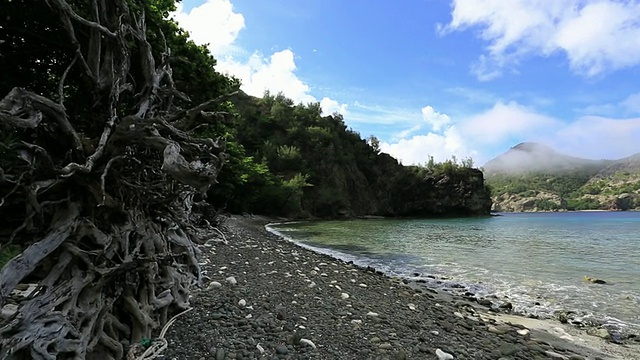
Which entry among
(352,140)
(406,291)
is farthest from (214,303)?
(352,140)

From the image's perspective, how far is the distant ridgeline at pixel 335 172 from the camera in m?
68.0

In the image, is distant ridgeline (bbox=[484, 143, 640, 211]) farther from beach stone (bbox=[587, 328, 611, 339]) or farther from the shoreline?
beach stone (bbox=[587, 328, 611, 339])

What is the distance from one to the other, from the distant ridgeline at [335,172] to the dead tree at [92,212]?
1880 inches

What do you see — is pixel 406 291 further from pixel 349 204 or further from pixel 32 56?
pixel 349 204

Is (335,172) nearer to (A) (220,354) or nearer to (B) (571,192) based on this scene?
(A) (220,354)

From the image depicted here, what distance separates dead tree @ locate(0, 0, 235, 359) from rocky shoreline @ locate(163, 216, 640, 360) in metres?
0.76

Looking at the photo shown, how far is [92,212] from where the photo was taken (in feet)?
12.6

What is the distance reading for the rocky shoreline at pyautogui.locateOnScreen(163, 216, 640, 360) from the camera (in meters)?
4.41

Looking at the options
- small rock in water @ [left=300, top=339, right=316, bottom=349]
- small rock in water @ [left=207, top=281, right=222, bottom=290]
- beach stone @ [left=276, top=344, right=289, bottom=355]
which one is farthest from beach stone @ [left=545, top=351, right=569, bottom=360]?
small rock in water @ [left=207, top=281, right=222, bottom=290]

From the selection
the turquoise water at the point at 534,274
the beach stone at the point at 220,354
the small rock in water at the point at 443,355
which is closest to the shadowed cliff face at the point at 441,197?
the turquoise water at the point at 534,274

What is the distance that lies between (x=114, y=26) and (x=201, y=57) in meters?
9.09

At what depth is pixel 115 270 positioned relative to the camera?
134 inches

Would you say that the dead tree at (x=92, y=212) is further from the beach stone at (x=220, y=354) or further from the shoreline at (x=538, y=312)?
the shoreline at (x=538, y=312)

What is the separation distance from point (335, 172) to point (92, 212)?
7491cm
